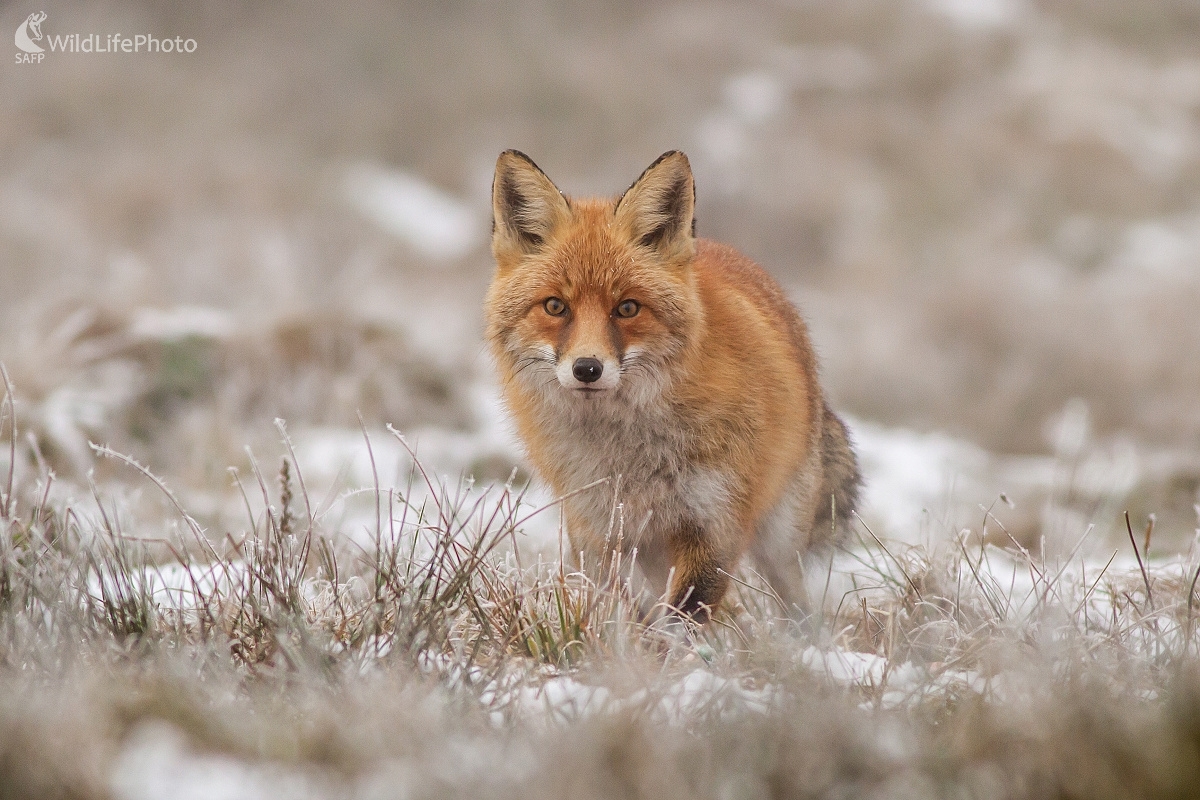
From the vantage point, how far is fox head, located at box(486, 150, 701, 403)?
11.3 feet

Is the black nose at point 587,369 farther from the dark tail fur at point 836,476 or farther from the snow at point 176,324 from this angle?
the snow at point 176,324

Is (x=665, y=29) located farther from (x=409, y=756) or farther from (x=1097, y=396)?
(x=409, y=756)

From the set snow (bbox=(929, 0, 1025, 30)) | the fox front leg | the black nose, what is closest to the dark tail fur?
the fox front leg

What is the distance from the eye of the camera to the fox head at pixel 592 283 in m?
3.45

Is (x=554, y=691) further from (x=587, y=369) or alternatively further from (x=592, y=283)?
(x=592, y=283)

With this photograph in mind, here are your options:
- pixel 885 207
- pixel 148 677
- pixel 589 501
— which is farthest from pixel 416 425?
pixel 885 207

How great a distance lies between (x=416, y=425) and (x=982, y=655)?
6230 mm

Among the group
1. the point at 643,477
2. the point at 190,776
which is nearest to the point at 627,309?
the point at 643,477

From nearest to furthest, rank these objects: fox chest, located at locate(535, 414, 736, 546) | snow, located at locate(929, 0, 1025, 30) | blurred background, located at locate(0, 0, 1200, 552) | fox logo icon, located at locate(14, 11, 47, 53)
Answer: fox chest, located at locate(535, 414, 736, 546) → blurred background, located at locate(0, 0, 1200, 552) → fox logo icon, located at locate(14, 11, 47, 53) → snow, located at locate(929, 0, 1025, 30)

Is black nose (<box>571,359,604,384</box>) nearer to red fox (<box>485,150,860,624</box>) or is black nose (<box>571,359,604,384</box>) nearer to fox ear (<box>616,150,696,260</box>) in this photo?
red fox (<box>485,150,860,624</box>)

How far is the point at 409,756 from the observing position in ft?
7.42

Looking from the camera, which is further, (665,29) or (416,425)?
(665,29)

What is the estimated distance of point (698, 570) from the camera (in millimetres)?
3600

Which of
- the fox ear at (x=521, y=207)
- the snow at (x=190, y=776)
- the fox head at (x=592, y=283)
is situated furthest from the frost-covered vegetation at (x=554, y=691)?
the fox ear at (x=521, y=207)
